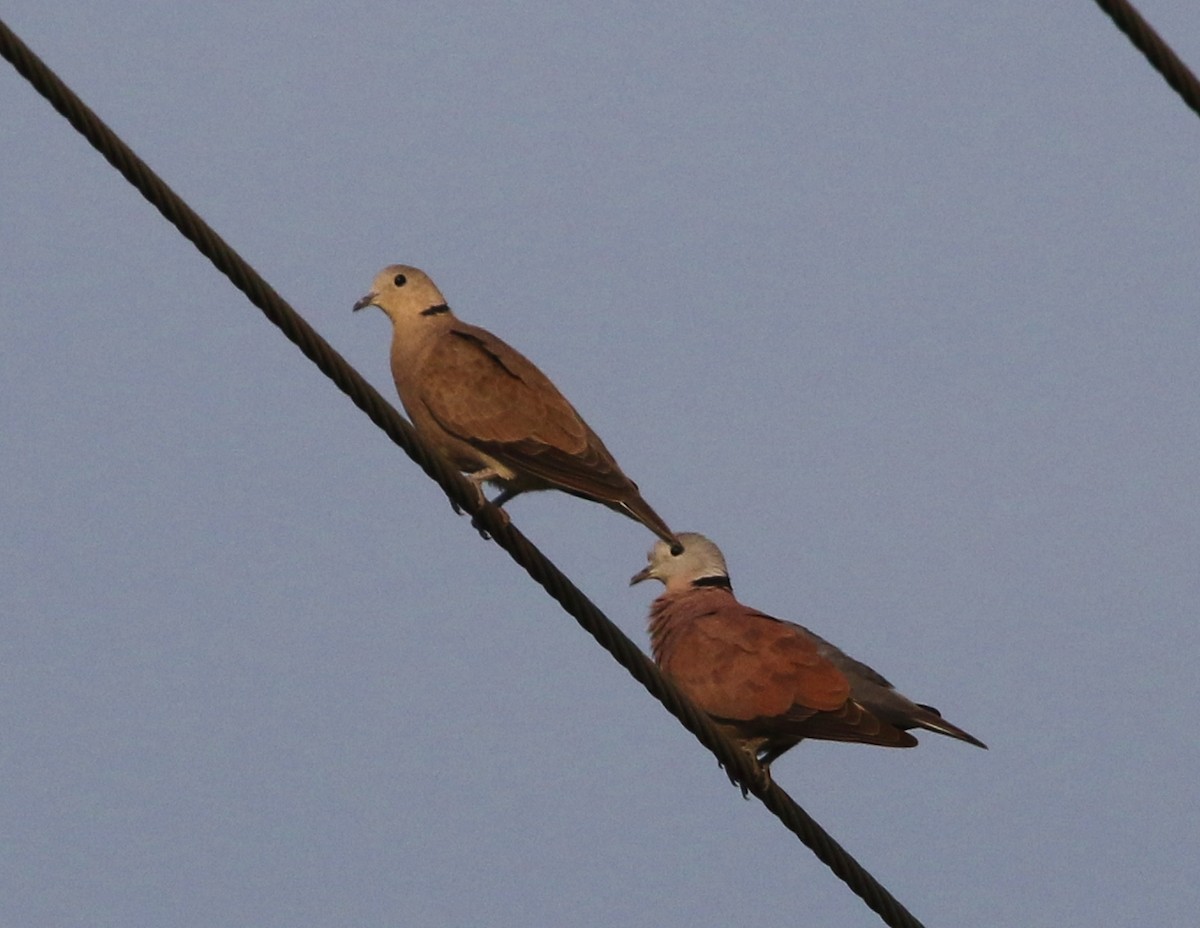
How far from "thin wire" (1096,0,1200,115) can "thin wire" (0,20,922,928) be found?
1779 mm

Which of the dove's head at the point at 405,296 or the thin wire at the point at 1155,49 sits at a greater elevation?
the dove's head at the point at 405,296

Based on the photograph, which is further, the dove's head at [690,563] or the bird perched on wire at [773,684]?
the dove's head at [690,563]

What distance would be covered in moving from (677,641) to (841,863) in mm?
2043

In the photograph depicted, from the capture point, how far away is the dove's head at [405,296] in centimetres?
802

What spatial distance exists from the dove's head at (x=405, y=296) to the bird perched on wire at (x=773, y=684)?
1.46 metres

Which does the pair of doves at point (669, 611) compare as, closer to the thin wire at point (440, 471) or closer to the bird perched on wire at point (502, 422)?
the bird perched on wire at point (502, 422)

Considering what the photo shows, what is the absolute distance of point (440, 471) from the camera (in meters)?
5.12

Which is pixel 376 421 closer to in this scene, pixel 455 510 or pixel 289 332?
pixel 289 332

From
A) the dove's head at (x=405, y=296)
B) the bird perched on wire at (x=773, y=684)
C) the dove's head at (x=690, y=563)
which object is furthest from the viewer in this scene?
the dove's head at (x=690, y=563)

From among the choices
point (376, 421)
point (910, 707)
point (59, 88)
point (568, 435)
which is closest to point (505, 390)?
point (568, 435)

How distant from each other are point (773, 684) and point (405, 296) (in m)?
2.23

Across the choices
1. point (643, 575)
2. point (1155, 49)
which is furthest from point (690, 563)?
point (1155, 49)

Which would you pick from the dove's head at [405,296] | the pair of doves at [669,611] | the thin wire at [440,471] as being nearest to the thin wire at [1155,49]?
the thin wire at [440,471]

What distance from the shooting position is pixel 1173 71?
4008 millimetres
